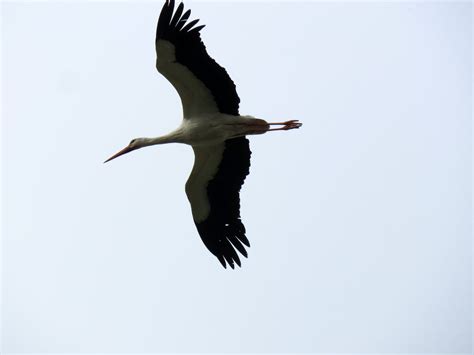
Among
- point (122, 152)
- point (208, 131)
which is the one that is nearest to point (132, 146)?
point (122, 152)

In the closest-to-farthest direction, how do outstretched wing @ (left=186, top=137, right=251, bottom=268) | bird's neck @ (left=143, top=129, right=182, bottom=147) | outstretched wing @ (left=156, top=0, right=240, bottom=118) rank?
outstretched wing @ (left=156, top=0, right=240, bottom=118) < bird's neck @ (left=143, top=129, right=182, bottom=147) < outstretched wing @ (left=186, top=137, right=251, bottom=268)

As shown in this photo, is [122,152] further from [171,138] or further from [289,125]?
[289,125]

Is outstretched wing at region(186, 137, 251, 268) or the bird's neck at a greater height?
the bird's neck

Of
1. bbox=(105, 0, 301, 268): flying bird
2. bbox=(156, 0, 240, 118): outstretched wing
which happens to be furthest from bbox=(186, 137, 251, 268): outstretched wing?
bbox=(156, 0, 240, 118): outstretched wing

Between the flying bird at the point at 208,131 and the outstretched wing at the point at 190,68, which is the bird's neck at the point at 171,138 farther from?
the outstretched wing at the point at 190,68

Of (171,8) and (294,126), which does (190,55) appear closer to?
(171,8)

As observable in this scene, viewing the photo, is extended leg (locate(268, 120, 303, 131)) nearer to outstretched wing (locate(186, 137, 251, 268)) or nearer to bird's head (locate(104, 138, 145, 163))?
outstretched wing (locate(186, 137, 251, 268))

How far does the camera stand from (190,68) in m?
11.3

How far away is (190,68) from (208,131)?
98cm

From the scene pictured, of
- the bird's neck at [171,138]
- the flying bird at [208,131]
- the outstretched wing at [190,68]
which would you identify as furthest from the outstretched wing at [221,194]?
the outstretched wing at [190,68]

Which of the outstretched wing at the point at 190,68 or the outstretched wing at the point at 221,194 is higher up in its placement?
the outstretched wing at the point at 190,68

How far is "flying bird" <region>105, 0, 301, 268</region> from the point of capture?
11055mm

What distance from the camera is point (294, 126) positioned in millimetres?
12227

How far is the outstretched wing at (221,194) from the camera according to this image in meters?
12.2
